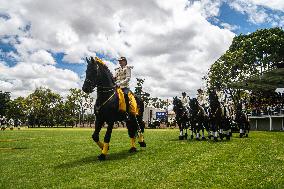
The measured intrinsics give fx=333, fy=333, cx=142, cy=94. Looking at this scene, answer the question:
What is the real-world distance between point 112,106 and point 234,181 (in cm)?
588

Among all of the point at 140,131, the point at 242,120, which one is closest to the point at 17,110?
the point at 242,120

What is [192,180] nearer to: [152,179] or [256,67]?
[152,179]

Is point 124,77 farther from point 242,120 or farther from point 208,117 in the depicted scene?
point 242,120

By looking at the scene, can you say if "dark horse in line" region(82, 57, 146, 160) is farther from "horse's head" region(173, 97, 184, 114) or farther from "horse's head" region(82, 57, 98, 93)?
"horse's head" region(173, 97, 184, 114)

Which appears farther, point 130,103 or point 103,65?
point 130,103

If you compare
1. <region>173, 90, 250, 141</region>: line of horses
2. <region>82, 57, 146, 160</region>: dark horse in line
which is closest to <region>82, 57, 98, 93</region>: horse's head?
<region>82, 57, 146, 160</region>: dark horse in line

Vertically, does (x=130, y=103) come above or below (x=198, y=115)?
above

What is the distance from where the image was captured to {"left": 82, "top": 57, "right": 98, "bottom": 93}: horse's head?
1192cm

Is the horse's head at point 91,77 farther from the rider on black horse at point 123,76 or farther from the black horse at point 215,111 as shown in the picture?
the black horse at point 215,111

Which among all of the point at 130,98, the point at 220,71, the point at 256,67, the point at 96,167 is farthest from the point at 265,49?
the point at 96,167

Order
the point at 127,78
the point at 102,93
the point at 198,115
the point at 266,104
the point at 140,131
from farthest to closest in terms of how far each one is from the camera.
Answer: the point at 266,104 < the point at 198,115 < the point at 140,131 < the point at 127,78 < the point at 102,93

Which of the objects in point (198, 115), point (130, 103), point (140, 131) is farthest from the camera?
point (198, 115)

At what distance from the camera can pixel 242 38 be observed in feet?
213

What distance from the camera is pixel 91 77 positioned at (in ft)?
39.3
